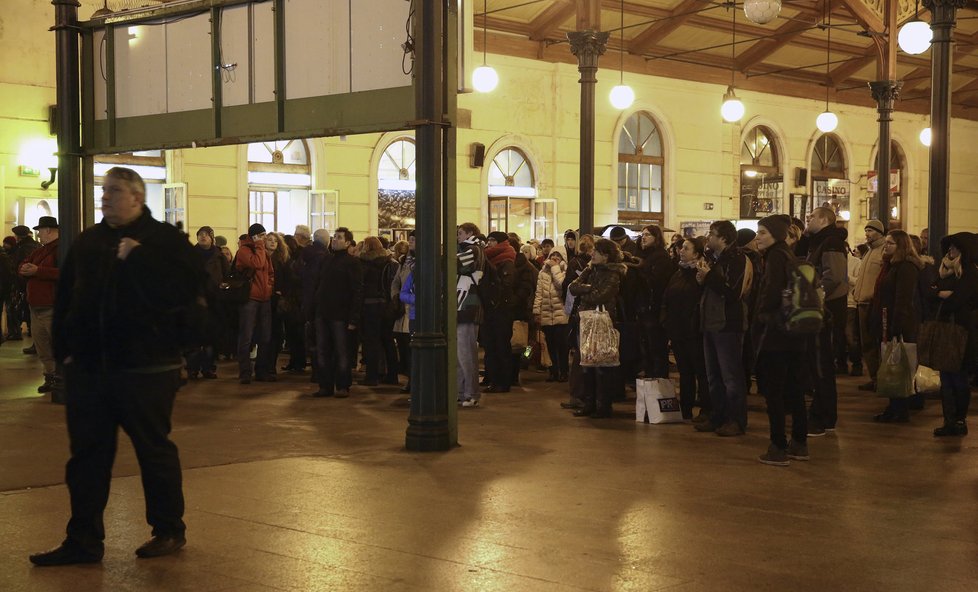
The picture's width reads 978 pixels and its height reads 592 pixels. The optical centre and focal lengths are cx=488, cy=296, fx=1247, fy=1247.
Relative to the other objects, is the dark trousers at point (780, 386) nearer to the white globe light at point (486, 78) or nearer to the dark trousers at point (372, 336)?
the dark trousers at point (372, 336)

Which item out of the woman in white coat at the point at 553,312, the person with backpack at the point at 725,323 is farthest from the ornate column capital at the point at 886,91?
the person with backpack at the point at 725,323

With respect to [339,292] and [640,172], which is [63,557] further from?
[640,172]

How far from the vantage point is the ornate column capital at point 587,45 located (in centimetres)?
1889

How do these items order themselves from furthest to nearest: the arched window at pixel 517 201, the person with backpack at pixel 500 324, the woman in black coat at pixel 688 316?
the arched window at pixel 517 201, the person with backpack at pixel 500 324, the woman in black coat at pixel 688 316

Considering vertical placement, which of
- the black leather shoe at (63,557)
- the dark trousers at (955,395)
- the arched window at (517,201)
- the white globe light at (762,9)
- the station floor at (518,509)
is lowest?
the station floor at (518,509)

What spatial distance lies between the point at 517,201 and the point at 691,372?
16.7m

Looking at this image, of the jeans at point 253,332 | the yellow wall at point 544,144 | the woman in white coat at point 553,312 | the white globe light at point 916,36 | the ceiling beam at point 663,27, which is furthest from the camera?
the ceiling beam at point 663,27

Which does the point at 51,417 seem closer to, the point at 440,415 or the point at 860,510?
the point at 440,415

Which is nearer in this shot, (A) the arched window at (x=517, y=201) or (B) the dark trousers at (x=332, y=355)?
(B) the dark trousers at (x=332, y=355)

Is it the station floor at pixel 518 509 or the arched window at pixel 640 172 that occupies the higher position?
the arched window at pixel 640 172

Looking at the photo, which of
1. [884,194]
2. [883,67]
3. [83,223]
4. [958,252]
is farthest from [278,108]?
[883,67]

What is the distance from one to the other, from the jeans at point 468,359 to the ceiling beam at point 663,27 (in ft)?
54.4

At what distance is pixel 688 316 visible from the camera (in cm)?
1138

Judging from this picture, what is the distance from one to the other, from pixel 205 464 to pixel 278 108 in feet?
11.4
